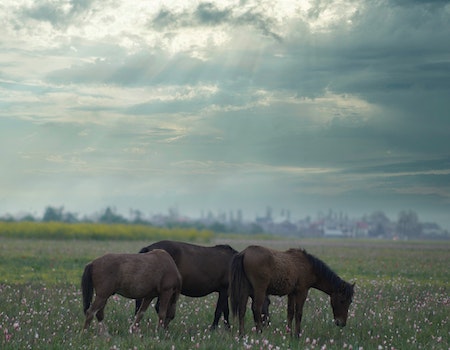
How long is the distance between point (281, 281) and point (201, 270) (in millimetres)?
1787

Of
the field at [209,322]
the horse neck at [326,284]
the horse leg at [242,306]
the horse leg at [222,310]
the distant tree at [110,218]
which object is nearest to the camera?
the field at [209,322]

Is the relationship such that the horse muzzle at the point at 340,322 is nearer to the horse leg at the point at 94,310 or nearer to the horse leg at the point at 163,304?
the horse leg at the point at 163,304

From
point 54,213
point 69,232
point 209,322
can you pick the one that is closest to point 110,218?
point 54,213

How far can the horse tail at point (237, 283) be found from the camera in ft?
39.5

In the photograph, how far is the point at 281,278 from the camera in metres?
12.3

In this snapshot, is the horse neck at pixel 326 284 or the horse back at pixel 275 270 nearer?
the horse back at pixel 275 270

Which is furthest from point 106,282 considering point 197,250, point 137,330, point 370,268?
point 370,268

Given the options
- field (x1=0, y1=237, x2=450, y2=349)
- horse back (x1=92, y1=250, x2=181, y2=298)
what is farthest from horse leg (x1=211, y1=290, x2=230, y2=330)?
horse back (x1=92, y1=250, x2=181, y2=298)

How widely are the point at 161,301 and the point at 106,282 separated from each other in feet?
3.96

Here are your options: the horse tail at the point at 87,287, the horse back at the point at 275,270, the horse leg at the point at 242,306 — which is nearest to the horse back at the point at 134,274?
the horse tail at the point at 87,287

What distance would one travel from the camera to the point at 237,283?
39.6 ft

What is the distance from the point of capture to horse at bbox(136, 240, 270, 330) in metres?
12.8

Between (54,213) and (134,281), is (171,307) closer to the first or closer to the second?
(134,281)

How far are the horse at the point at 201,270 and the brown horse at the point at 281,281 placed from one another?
0.69 meters
